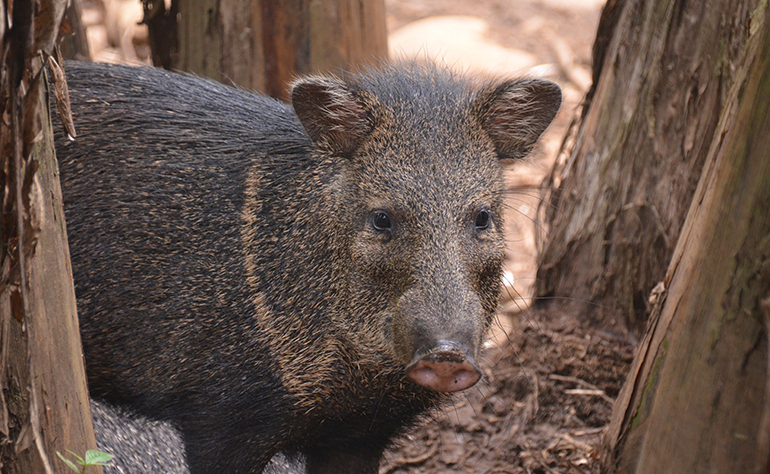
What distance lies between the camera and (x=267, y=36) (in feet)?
14.0

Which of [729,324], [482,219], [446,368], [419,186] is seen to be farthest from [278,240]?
[729,324]

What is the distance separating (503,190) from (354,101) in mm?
640

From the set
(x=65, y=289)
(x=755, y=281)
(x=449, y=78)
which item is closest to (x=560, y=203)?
(x=449, y=78)

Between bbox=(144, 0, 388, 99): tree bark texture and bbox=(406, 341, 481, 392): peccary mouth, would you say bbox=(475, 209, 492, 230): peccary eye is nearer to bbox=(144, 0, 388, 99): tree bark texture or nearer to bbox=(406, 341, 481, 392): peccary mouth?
bbox=(406, 341, 481, 392): peccary mouth

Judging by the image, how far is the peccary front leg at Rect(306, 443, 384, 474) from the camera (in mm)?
3178

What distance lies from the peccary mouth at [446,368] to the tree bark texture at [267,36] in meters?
2.36

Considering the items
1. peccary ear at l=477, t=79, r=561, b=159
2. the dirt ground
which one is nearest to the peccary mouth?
the dirt ground

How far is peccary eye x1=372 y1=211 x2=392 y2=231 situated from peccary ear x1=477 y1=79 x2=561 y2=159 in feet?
1.85

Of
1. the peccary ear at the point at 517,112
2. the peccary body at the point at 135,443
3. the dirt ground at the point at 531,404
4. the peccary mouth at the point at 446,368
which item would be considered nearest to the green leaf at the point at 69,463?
the peccary mouth at the point at 446,368

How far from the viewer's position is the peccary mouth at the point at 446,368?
2197 millimetres

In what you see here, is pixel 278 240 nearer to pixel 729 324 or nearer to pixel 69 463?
pixel 69 463

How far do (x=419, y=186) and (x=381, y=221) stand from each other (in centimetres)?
18

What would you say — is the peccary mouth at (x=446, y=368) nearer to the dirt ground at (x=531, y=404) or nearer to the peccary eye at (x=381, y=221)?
the peccary eye at (x=381, y=221)

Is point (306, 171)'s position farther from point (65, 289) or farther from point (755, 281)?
point (755, 281)
